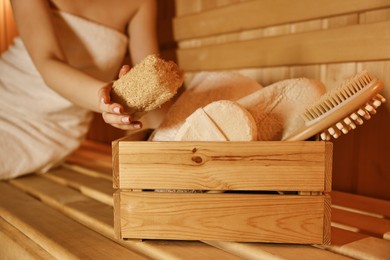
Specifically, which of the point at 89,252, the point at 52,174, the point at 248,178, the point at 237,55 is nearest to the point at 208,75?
the point at 237,55

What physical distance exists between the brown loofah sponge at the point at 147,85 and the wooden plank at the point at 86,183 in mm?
355

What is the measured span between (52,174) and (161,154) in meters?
0.81

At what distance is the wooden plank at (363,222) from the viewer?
0.78m

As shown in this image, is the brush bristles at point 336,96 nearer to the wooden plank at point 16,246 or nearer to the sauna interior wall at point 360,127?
the sauna interior wall at point 360,127

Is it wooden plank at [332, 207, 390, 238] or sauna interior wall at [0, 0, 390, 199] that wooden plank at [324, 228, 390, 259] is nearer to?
wooden plank at [332, 207, 390, 238]

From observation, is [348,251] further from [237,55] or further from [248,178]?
[237,55]

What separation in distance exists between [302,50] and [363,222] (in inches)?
21.5

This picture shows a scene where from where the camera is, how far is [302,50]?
3.83 ft

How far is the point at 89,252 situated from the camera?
27.5 inches

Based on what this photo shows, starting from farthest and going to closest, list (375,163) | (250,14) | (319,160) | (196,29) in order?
(196,29) → (250,14) → (375,163) → (319,160)

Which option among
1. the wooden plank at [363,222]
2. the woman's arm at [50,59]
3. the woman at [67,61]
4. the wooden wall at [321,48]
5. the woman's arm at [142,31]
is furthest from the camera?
the woman's arm at [142,31]

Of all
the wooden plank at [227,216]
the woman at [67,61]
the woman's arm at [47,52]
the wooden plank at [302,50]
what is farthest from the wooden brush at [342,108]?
the woman at [67,61]

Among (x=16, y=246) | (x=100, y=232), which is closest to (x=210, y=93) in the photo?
(x=100, y=232)

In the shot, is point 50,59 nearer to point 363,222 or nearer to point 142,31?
point 142,31
